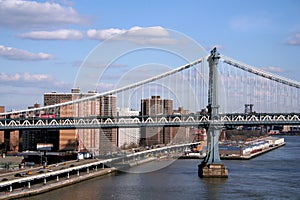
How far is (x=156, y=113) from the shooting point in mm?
52656

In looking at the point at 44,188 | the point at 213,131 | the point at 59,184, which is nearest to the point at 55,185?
the point at 59,184

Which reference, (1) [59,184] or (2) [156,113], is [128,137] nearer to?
(2) [156,113]

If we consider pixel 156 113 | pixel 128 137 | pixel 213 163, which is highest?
pixel 156 113

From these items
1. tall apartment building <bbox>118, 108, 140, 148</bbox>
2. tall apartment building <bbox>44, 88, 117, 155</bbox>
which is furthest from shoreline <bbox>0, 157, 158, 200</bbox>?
tall apartment building <bbox>118, 108, 140, 148</bbox>

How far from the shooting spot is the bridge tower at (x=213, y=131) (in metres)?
26.2

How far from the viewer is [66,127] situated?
30.3 meters

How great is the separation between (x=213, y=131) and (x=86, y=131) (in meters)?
21.8

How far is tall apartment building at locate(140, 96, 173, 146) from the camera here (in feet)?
176

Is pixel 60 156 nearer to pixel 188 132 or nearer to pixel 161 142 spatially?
pixel 161 142

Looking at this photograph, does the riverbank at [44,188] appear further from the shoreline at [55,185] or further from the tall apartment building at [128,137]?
the tall apartment building at [128,137]

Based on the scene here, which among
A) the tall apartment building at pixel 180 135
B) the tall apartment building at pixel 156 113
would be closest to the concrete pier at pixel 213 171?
the tall apartment building at pixel 156 113

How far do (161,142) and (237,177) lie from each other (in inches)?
1308

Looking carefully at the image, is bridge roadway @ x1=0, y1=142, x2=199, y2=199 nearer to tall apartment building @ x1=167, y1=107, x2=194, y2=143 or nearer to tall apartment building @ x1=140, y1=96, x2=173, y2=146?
tall apartment building @ x1=140, y1=96, x2=173, y2=146

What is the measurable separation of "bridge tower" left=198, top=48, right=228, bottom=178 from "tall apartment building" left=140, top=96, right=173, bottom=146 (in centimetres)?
2484
